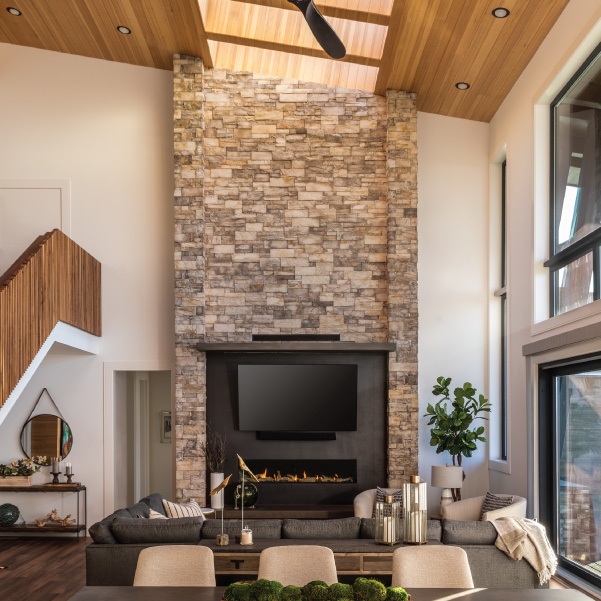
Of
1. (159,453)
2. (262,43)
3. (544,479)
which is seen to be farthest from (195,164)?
(544,479)

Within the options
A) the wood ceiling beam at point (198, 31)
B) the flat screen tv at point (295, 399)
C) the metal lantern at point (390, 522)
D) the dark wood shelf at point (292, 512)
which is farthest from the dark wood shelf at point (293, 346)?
the metal lantern at point (390, 522)

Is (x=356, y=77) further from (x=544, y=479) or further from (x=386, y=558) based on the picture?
(x=386, y=558)

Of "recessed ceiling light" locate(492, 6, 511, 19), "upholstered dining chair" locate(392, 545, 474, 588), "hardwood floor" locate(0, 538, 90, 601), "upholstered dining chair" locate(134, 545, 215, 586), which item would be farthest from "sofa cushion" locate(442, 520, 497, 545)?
"recessed ceiling light" locate(492, 6, 511, 19)

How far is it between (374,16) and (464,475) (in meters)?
5.42

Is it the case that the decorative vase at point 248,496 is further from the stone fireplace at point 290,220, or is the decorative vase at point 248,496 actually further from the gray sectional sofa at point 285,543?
the gray sectional sofa at point 285,543

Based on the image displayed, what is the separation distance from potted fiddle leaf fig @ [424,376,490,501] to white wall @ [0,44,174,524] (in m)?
3.39

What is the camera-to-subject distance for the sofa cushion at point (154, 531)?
557cm

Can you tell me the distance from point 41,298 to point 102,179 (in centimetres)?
280

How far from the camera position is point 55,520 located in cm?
942

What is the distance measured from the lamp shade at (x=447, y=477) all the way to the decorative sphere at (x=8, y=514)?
4.98 m

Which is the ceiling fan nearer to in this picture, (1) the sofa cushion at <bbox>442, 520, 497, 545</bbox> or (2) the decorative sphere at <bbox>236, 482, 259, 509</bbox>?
(1) the sofa cushion at <bbox>442, 520, 497, 545</bbox>

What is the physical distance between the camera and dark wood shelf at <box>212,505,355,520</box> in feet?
29.1

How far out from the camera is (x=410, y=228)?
31.3 ft

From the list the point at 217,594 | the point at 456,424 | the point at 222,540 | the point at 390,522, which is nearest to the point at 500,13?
the point at 456,424
